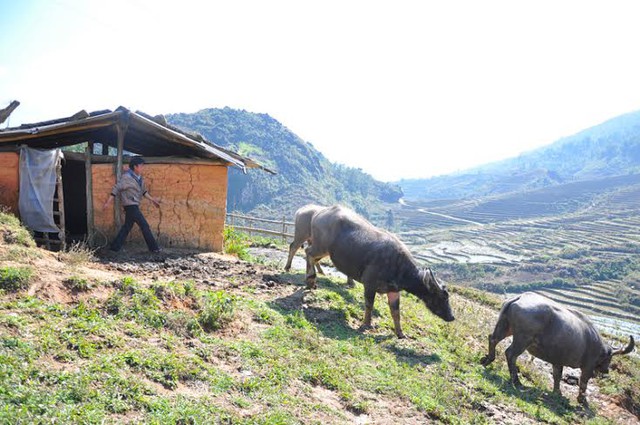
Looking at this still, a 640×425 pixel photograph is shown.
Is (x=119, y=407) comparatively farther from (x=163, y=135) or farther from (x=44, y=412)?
(x=163, y=135)

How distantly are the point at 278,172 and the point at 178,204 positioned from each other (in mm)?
75409

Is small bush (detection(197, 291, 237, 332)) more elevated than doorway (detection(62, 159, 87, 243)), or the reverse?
doorway (detection(62, 159, 87, 243))

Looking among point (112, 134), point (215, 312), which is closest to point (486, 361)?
point (215, 312)

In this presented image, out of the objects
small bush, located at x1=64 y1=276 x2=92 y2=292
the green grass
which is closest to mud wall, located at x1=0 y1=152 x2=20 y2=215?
the green grass

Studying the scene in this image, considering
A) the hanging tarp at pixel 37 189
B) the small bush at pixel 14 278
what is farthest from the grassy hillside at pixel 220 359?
the hanging tarp at pixel 37 189

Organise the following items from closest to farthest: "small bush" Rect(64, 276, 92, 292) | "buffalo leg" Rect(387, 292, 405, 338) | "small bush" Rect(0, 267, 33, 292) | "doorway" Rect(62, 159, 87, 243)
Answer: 1. "small bush" Rect(0, 267, 33, 292)
2. "small bush" Rect(64, 276, 92, 292)
3. "buffalo leg" Rect(387, 292, 405, 338)
4. "doorway" Rect(62, 159, 87, 243)

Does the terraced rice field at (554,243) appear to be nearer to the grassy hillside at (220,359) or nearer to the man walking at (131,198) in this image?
the grassy hillside at (220,359)

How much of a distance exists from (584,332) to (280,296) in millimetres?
5393

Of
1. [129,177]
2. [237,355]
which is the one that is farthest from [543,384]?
[129,177]

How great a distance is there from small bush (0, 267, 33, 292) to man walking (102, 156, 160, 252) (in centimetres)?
382

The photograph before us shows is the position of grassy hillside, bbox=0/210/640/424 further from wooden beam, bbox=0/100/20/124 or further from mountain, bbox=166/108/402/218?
mountain, bbox=166/108/402/218

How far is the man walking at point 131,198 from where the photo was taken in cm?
962

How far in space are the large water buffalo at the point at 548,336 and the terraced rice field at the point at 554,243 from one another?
11323 mm

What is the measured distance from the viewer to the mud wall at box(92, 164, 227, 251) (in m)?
10.3
